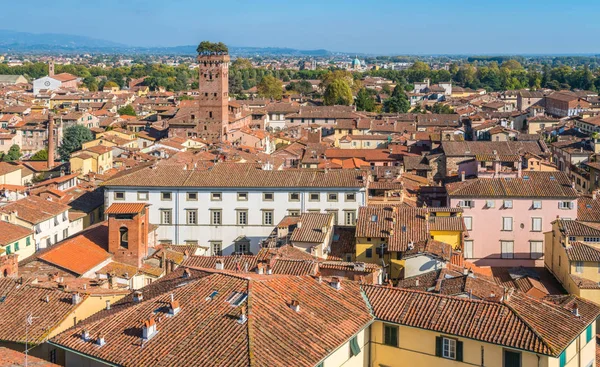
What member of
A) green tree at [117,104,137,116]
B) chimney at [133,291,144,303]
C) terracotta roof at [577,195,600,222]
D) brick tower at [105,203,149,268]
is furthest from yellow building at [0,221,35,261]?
green tree at [117,104,137,116]

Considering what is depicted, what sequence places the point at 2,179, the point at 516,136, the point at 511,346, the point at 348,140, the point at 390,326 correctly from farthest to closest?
the point at 348,140, the point at 516,136, the point at 2,179, the point at 390,326, the point at 511,346

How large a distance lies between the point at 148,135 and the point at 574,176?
3815cm

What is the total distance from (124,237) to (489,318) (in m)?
15.3

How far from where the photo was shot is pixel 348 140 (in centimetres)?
6800

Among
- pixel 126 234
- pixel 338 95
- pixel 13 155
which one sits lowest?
pixel 13 155

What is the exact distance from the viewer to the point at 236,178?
34781 millimetres

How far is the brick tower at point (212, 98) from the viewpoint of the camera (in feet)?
221

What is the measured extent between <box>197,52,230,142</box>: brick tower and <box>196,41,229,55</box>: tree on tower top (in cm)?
21

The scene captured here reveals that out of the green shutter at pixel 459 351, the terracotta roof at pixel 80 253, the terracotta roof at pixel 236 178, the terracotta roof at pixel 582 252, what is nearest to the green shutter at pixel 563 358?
the green shutter at pixel 459 351

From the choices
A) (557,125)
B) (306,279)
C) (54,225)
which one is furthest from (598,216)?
(557,125)

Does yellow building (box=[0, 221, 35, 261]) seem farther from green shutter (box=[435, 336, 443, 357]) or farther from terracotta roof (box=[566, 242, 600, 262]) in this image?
terracotta roof (box=[566, 242, 600, 262])

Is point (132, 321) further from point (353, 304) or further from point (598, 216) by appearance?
point (598, 216)

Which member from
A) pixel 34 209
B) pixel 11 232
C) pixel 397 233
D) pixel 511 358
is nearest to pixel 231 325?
pixel 511 358

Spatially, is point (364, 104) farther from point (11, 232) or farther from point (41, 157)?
point (11, 232)
